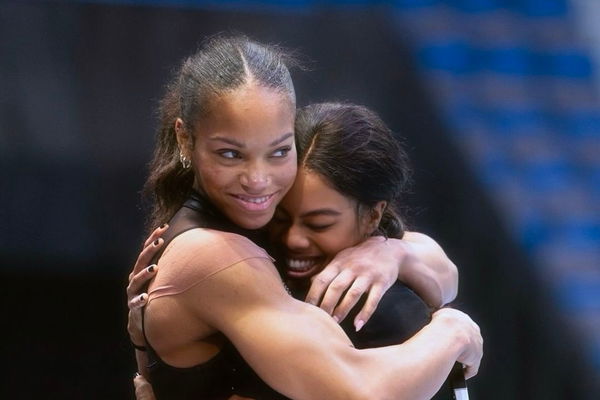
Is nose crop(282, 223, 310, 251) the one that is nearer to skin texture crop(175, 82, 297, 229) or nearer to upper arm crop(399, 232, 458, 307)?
skin texture crop(175, 82, 297, 229)

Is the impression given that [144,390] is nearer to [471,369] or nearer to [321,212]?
[321,212]

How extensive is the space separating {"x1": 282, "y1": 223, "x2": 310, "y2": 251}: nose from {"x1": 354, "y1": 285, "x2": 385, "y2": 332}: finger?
13cm

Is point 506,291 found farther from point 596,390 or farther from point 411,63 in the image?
point 411,63

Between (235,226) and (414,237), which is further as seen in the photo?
(414,237)

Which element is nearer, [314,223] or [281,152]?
[281,152]

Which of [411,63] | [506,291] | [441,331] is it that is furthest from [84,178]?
[441,331]

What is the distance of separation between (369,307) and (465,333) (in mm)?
164

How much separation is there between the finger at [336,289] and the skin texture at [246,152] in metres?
0.14

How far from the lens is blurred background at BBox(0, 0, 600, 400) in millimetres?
2836

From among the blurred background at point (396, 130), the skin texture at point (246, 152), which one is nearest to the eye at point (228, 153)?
the skin texture at point (246, 152)

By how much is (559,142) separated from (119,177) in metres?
1.21

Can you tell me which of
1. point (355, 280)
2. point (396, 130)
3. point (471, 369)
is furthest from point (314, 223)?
point (396, 130)

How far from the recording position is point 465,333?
5.88 feet

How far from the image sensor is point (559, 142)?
3.19 meters
